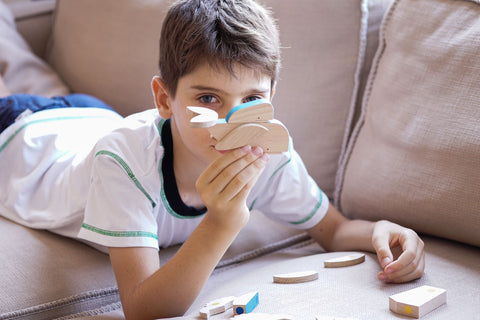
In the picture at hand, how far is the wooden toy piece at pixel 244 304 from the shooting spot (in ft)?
2.69

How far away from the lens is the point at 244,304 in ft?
2.69

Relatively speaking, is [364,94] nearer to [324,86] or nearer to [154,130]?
[324,86]

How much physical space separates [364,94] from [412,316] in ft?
2.16

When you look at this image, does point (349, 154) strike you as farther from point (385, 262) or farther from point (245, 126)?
point (245, 126)

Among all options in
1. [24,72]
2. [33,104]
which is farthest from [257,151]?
[24,72]

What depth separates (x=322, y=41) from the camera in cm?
137

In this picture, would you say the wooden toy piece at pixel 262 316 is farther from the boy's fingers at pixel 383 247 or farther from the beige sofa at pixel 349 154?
the boy's fingers at pixel 383 247

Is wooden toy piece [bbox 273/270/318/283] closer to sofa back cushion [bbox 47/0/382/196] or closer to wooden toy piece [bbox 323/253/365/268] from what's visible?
wooden toy piece [bbox 323/253/365/268]

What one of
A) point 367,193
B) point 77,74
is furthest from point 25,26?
point 367,193

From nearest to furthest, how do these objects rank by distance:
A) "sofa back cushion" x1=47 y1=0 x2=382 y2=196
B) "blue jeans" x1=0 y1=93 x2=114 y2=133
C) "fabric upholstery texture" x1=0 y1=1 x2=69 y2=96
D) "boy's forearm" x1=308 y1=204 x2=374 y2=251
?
"boy's forearm" x1=308 y1=204 x2=374 y2=251 → "sofa back cushion" x1=47 y1=0 x2=382 y2=196 → "blue jeans" x1=0 y1=93 x2=114 y2=133 → "fabric upholstery texture" x1=0 y1=1 x2=69 y2=96

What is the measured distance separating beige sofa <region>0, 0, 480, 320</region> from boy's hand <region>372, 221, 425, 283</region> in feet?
0.07

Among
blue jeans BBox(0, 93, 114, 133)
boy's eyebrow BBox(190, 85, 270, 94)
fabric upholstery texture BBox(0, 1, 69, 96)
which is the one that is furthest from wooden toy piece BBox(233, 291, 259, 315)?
fabric upholstery texture BBox(0, 1, 69, 96)

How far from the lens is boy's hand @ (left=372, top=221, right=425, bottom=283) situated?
911 millimetres

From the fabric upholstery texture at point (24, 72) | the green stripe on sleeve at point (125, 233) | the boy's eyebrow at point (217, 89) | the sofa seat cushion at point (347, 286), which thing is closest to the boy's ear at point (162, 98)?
the boy's eyebrow at point (217, 89)
